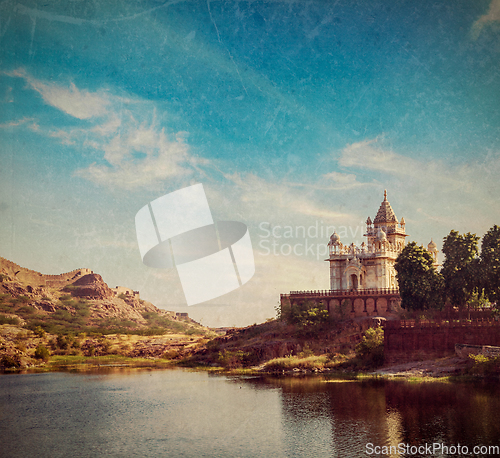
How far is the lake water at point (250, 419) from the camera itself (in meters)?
34.7

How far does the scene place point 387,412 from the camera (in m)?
41.1

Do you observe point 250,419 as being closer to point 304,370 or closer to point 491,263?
point 304,370

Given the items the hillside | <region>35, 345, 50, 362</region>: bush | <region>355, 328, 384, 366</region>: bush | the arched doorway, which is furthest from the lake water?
the hillside

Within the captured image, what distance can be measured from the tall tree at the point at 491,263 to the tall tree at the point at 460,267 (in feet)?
3.11

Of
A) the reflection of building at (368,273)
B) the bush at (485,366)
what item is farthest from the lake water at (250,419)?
the reflection of building at (368,273)

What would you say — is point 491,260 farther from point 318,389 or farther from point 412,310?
point 318,389

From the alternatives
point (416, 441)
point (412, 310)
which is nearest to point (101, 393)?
point (416, 441)

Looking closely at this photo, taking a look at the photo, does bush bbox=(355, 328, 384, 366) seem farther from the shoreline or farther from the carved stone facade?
the carved stone facade

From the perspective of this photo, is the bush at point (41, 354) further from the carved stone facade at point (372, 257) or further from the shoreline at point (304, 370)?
the carved stone facade at point (372, 257)

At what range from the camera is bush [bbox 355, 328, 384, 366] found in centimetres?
6212

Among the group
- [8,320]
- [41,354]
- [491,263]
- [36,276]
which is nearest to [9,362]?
[41,354]

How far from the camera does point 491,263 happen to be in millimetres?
61500

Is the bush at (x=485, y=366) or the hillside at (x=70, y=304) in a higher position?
the hillside at (x=70, y=304)

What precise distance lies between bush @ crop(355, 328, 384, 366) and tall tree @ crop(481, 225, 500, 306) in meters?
12.4
